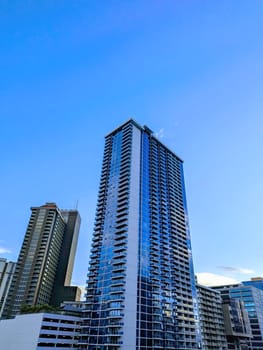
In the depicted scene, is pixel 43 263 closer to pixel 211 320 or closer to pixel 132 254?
pixel 132 254

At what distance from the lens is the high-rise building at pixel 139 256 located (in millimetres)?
84438

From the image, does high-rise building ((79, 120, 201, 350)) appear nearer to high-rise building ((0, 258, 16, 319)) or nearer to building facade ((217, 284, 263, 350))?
building facade ((217, 284, 263, 350))

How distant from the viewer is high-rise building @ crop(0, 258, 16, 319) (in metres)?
158

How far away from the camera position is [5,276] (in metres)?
167

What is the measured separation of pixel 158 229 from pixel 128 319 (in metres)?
37.9

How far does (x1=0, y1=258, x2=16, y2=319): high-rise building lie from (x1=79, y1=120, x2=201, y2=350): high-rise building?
3553 inches

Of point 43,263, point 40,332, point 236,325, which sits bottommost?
point 40,332

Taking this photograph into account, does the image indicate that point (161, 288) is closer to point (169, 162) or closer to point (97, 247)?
point (97, 247)

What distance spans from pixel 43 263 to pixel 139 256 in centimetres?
8402

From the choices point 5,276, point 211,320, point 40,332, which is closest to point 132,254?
point 40,332

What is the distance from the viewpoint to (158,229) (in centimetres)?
11019

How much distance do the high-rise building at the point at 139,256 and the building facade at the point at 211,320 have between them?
863cm

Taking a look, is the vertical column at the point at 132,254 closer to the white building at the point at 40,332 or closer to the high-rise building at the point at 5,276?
the white building at the point at 40,332

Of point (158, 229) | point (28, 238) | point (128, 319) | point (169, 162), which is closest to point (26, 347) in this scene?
point (128, 319)
